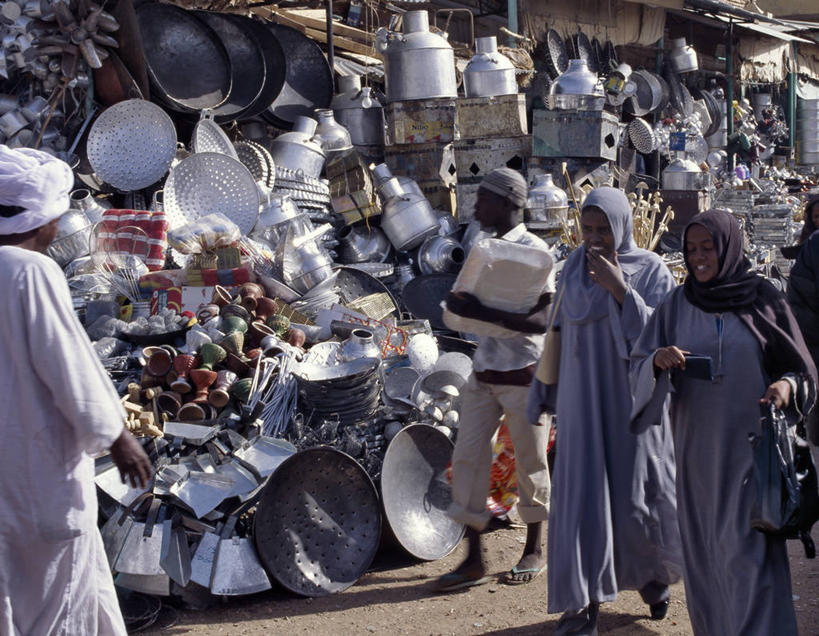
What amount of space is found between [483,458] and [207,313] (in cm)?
223

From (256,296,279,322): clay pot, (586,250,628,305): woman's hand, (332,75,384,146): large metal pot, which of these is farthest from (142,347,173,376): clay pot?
(332,75,384,146): large metal pot

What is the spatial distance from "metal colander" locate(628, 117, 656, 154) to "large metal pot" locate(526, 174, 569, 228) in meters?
5.18

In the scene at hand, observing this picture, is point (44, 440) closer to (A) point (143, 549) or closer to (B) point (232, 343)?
(A) point (143, 549)

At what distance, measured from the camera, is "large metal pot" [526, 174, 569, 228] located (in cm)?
777

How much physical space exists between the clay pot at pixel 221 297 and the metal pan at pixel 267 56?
10.8 ft

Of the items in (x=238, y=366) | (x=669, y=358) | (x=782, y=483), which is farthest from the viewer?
(x=238, y=366)

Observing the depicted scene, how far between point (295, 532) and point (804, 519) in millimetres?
2131

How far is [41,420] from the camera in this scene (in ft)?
8.04

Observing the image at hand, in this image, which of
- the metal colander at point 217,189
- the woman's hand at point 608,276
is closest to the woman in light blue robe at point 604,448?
the woman's hand at point 608,276

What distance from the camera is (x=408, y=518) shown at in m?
4.69

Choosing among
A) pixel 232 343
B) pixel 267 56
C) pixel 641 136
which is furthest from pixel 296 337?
pixel 641 136

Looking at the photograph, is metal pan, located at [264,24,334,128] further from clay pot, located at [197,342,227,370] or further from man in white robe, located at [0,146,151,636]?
man in white robe, located at [0,146,151,636]

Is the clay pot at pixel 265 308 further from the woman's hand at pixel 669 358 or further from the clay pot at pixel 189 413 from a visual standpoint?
the woman's hand at pixel 669 358

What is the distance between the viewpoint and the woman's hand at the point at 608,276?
3.52 meters
